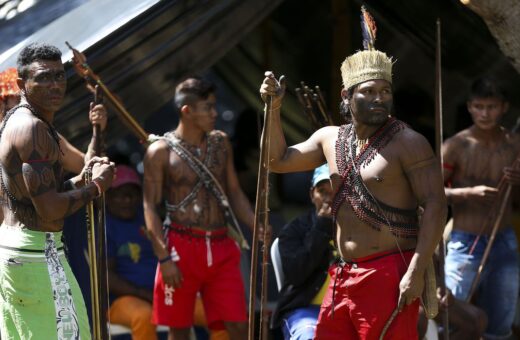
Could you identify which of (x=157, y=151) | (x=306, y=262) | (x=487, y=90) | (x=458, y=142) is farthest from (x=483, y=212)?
(x=157, y=151)

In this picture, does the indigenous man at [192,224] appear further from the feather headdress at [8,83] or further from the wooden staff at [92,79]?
the feather headdress at [8,83]

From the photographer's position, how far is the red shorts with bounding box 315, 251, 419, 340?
4.95m

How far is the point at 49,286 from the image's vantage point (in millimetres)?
4914

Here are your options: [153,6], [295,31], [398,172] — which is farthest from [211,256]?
[295,31]

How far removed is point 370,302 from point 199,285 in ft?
6.26

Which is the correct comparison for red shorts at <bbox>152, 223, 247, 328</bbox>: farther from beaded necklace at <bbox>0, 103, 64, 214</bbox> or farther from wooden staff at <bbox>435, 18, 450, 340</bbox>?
beaded necklace at <bbox>0, 103, 64, 214</bbox>

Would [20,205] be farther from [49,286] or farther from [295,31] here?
[295,31]

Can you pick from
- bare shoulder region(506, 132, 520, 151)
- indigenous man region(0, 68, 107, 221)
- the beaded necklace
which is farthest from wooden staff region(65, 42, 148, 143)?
bare shoulder region(506, 132, 520, 151)

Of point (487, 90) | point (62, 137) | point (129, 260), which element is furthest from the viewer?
point (129, 260)

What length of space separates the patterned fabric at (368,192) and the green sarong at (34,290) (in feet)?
4.31

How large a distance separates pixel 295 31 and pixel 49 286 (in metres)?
4.73

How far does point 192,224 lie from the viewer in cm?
664

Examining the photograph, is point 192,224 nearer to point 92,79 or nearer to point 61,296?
point 92,79

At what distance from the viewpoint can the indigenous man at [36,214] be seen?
4.87m
